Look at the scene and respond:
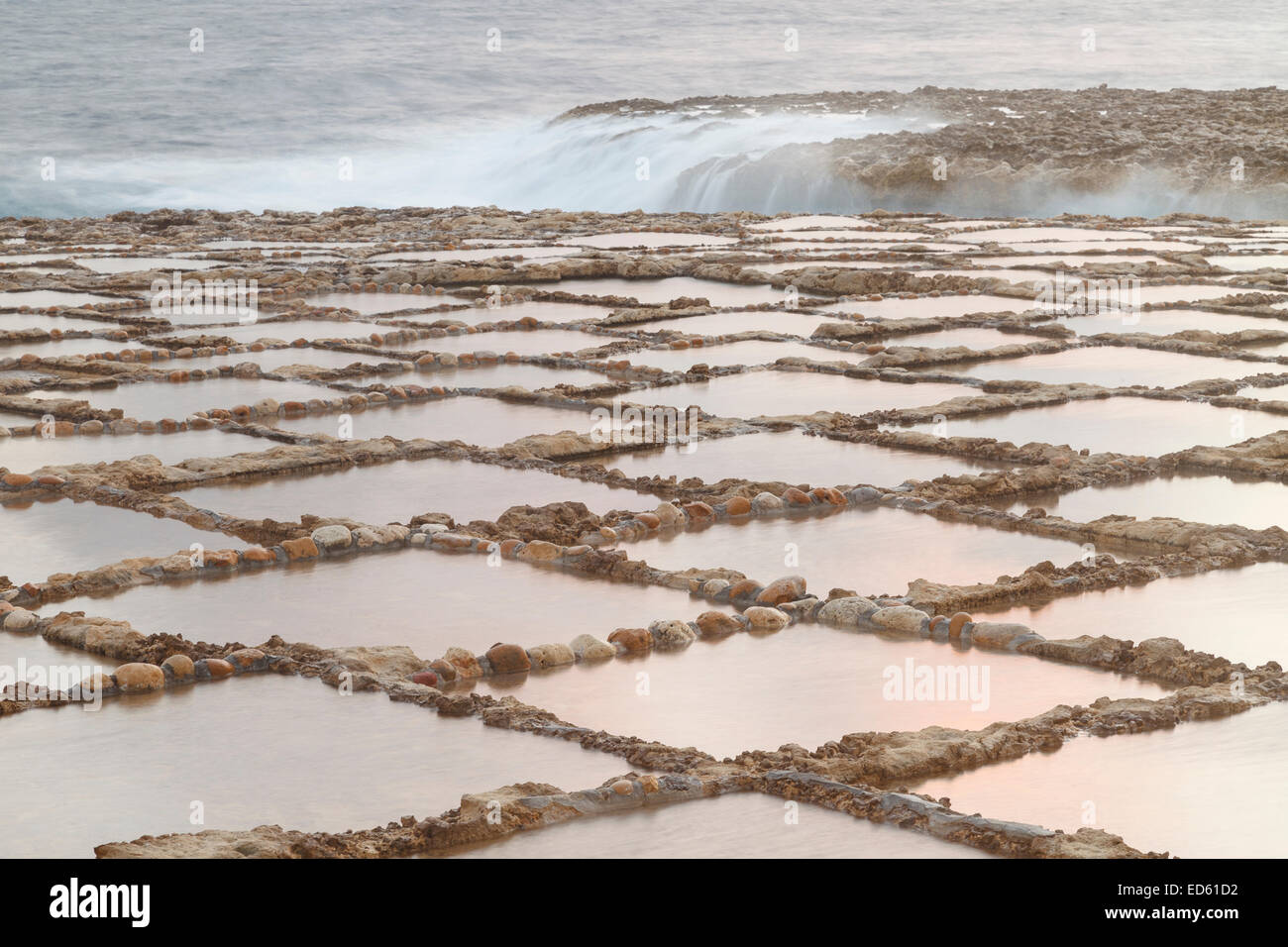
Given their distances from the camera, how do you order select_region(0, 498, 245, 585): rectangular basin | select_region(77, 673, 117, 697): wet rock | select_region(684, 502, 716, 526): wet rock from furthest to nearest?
select_region(684, 502, 716, 526): wet rock → select_region(0, 498, 245, 585): rectangular basin → select_region(77, 673, 117, 697): wet rock

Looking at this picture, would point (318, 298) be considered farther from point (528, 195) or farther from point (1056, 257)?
point (528, 195)

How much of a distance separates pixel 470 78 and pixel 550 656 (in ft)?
176

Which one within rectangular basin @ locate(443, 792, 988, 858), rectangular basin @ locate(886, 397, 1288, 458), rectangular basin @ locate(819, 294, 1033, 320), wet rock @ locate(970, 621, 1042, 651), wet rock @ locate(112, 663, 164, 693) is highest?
rectangular basin @ locate(819, 294, 1033, 320)

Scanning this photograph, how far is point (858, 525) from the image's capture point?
6.73 m

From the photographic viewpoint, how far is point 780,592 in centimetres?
561

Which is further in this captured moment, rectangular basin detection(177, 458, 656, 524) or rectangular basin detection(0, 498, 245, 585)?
rectangular basin detection(177, 458, 656, 524)

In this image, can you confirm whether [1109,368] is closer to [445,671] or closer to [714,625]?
[714,625]

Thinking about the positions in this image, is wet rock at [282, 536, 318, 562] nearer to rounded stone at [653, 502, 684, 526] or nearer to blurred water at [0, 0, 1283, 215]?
rounded stone at [653, 502, 684, 526]

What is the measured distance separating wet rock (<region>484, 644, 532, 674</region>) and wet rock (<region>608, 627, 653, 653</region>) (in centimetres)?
33

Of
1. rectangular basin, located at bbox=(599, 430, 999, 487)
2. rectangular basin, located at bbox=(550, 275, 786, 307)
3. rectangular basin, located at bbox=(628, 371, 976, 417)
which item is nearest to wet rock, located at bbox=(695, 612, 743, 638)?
rectangular basin, located at bbox=(599, 430, 999, 487)

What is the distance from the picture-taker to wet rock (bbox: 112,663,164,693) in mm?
4781

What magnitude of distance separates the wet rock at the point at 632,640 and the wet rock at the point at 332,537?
1541mm

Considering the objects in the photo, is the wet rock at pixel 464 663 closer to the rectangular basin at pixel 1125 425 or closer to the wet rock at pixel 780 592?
the wet rock at pixel 780 592

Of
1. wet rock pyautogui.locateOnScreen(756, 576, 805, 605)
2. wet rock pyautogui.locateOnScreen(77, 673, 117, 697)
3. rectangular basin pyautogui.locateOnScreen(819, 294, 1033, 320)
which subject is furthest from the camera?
Answer: rectangular basin pyautogui.locateOnScreen(819, 294, 1033, 320)
